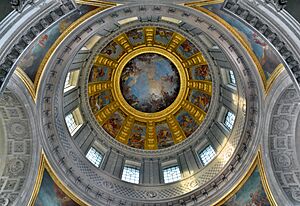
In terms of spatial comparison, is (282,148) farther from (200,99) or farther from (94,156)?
(94,156)

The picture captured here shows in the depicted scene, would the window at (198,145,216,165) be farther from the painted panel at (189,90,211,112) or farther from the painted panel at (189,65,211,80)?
the painted panel at (189,65,211,80)

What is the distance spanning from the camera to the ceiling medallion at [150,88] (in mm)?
27062

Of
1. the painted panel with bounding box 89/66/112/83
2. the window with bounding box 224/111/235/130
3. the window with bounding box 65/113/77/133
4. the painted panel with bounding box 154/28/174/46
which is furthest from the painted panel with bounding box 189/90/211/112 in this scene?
the window with bounding box 65/113/77/133

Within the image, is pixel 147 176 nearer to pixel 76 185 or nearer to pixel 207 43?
pixel 76 185

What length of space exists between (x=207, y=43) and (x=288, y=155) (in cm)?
904

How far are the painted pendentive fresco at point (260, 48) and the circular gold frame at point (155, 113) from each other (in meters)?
12.9

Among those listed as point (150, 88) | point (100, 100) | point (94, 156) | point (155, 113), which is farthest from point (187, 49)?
point (94, 156)

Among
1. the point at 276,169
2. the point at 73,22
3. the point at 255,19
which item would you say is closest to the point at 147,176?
the point at 276,169

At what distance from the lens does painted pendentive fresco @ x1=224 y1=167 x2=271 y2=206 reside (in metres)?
18.1

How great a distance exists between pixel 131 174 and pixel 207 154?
5.23 meters

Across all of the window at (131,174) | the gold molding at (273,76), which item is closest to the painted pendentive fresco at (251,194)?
the gold molding at (273,76)

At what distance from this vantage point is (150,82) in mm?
30766

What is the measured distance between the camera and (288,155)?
1762 cm

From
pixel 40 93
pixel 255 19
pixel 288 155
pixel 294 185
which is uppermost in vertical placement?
pixel 40 93
